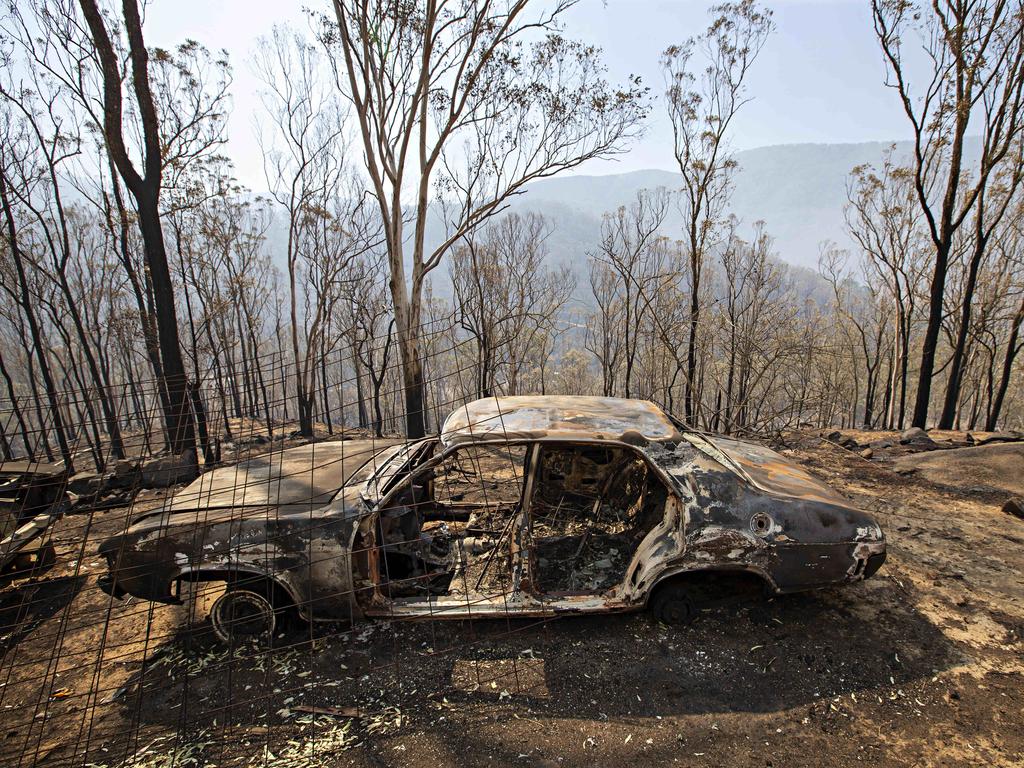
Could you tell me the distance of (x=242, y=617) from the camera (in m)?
3.49

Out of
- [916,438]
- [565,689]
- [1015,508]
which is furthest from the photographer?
[916,438]

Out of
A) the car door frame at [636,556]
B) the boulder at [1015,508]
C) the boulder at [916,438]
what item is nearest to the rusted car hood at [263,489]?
the car door frame at [636,556]

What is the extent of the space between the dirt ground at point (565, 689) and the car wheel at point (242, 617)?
11cm

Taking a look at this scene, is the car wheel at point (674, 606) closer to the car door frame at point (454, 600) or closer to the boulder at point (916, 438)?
the car door frame at point (454, 600)

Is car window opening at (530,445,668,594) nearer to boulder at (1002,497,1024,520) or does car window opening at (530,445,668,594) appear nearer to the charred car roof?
the charred car roof

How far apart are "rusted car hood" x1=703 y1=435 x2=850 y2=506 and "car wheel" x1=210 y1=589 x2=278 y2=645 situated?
11.8 ft

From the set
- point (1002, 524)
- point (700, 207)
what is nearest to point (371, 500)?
point (1002, 524)

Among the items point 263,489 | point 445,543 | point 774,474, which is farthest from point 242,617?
point 774,474

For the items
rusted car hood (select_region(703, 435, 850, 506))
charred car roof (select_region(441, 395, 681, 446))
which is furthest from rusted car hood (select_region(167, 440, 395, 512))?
rusted car hood (select_region(703, 435, 850, 506))

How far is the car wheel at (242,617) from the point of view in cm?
345

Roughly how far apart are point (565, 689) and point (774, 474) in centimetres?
221

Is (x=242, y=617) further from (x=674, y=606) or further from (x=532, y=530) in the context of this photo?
(x=674, y=606)

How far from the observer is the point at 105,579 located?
3.52 m

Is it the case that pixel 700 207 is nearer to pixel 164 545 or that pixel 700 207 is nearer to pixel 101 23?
pixel 101 23
